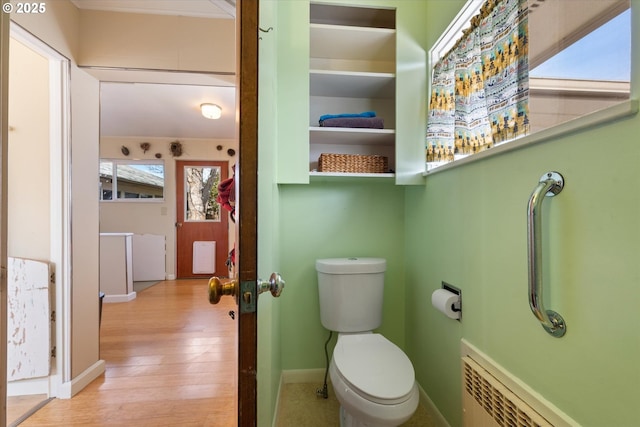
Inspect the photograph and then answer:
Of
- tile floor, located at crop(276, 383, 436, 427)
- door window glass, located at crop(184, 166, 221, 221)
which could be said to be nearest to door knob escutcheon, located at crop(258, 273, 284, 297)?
tile floor, located at crop(276, 383, 436, 427)

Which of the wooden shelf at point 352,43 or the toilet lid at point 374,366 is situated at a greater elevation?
the wooden shelf at point 352,43

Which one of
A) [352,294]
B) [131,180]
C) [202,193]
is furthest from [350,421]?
[131,180]

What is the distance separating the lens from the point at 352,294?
5.02 ft

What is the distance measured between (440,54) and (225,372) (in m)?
2.39

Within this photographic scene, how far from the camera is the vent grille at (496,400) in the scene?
792 mm

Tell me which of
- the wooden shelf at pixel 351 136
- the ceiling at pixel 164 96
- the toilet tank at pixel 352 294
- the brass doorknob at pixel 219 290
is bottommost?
the toilet tank at pixel 352 294

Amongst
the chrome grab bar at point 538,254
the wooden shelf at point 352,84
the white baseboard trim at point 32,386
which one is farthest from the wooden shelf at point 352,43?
the white baseboard trim at point 32,386

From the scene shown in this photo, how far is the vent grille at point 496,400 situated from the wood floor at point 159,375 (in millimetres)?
876

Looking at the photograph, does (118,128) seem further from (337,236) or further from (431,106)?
(431,106)

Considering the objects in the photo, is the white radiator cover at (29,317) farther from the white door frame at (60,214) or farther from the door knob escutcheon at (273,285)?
the door knob escutcheon at (273,285)

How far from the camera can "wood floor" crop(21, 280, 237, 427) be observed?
1415 mm

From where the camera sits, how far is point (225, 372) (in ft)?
5.87

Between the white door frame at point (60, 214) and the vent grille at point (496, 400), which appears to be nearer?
the vent grille at point (496, 400)

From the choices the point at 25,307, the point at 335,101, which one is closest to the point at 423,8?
the point at 335,101
